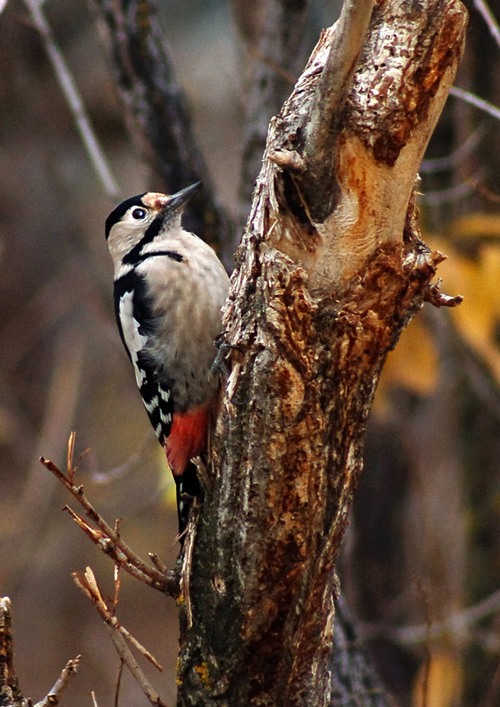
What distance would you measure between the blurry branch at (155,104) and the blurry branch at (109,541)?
2330 mm

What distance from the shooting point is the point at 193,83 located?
29.2 ft

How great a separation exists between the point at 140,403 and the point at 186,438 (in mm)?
4940

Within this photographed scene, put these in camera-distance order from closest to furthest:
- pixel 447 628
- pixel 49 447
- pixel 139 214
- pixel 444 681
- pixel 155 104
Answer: pixel 139 214
pixel 155 104
pixel 447 628
pixel 444 681
pixel 49 447

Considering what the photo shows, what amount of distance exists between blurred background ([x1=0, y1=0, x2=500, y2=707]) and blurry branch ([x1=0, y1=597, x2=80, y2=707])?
7.35 feet

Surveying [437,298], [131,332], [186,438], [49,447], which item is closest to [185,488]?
[186,438]

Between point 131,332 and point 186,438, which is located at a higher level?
point 131,332

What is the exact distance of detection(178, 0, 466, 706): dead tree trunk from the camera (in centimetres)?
214

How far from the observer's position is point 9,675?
216 cm

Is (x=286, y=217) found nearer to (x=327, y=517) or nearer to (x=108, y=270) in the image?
(x=327, y=517)

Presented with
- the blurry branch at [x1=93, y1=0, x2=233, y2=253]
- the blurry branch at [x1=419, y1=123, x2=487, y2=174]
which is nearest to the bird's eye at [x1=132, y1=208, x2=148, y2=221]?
the blurry branch at [x1=93, y1=0, x2=233, y2=253]

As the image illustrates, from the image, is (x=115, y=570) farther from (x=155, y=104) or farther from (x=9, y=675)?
(x=155, y=104)

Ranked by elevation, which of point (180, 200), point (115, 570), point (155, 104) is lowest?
point (115, 570)

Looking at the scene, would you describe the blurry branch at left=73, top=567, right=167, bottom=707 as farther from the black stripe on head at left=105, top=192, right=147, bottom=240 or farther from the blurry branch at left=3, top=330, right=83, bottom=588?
the blurry branch at left=3, top=330, right=83, bottom=588

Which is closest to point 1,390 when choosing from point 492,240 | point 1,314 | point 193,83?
point 1,314
